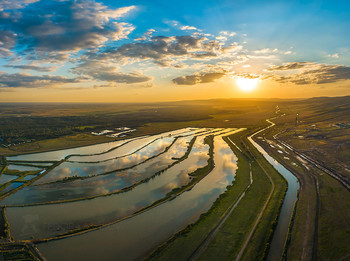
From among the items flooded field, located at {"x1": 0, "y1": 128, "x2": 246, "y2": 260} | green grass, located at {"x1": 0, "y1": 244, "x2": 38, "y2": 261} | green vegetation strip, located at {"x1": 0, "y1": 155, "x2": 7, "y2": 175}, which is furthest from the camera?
green vegetation strip, located at {"x1": 0, "y1": 155, "x2": 7, "y2": 175}

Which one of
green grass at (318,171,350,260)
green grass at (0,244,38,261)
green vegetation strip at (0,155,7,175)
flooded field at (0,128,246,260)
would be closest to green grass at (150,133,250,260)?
flooded field at (0,128,246,260)

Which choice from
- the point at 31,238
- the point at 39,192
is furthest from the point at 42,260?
the point at 39,192

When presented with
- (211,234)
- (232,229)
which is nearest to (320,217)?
(232,229)

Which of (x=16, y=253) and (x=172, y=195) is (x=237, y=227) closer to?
(x=172, y=195)

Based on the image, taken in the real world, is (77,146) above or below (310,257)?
above

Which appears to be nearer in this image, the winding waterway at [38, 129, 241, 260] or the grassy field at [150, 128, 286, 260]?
the grassy field at [150, 128, 286, 260]

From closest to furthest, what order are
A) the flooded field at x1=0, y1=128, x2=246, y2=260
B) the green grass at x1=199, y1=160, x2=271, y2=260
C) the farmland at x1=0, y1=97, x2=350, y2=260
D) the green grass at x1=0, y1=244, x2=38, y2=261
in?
the green grass at x1=0, y1=244, x2=38, y2=261 → the green grass at x1=199, y1=160, x2=271, y2=260 → the farmland at x1=0, y1=97, x2=350, y2=260 → the flooded field at x1=0, y1=128, x2=246, y2=260

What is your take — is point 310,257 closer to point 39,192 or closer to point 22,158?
point 39,192

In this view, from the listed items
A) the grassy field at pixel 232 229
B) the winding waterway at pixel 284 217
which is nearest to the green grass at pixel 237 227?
the grassy field at pixel 232 229

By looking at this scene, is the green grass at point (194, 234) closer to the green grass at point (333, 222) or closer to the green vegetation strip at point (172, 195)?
the green vegetation strip at point (172, 195)

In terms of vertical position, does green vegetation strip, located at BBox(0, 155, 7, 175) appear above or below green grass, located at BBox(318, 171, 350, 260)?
above

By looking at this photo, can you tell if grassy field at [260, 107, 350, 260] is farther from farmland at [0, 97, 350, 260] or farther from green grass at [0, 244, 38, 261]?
green grass at [0, 244, 38, 261]
